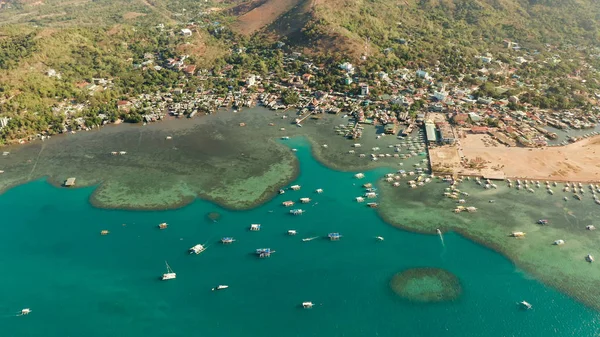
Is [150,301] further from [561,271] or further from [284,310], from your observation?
[561,271]

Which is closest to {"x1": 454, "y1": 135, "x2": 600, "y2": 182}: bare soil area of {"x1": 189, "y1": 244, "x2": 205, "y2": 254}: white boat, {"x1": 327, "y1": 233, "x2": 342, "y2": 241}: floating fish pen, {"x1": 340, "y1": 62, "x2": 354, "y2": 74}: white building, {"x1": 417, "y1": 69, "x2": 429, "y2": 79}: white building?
{"x1": 327, "y1": 233, "x2": 342, "y2": 241}: floating fish pen

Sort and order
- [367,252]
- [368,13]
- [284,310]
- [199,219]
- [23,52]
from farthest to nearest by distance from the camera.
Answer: [368,13] < [23,52] < [199,219] < [367,252] < [284,310]

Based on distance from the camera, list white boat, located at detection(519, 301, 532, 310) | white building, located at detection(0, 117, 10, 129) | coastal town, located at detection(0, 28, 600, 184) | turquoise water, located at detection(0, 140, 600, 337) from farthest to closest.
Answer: white building, located at detection(0, 117, 10, 129)
coastal town, located at detection(0, 28, 600, 184)
white boat, located at detection(519, 301, 532, 310)
turquoise water, located at detection(0, 140, 600, 337)

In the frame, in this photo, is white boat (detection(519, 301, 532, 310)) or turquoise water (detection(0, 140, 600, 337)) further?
white boat (detection(519, 301, 532, 310))

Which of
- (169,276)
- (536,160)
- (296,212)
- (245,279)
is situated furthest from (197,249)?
(536,160)

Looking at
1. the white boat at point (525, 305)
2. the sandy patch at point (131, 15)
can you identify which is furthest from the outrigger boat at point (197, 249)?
the sandy patch at point (131, 15)

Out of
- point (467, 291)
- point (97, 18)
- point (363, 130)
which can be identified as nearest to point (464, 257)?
point (467, 291)

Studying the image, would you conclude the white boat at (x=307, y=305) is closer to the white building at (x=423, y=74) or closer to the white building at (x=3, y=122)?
the white building at (x=3, y=122)

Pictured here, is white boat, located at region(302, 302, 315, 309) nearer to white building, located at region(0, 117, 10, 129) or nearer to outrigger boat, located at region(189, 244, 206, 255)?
outrigger boat, located at region(189, 244, 206, 255)
